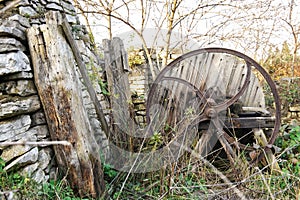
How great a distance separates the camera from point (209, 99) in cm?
311

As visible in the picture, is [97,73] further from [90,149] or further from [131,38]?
[131,38]

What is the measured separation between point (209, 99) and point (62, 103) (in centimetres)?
186

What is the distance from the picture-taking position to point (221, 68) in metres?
3.40

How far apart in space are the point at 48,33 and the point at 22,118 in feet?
2.29

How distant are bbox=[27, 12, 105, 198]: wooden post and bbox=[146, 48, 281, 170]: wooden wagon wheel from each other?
46.1 inches

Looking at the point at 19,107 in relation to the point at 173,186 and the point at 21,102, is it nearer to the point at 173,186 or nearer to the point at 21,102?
the point at 21,102

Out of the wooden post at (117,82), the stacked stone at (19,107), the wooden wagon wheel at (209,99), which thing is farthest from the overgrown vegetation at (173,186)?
the wooden post at (117,82)

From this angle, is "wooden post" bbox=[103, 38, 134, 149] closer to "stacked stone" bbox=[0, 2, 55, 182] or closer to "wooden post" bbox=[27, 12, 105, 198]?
"wooden post" bbox=[27, 12, 105, 198]

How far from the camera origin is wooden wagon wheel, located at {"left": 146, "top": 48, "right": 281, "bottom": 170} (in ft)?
9.93

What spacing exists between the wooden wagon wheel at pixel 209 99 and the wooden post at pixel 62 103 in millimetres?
1172

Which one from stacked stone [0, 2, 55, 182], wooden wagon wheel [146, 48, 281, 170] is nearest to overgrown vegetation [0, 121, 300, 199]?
stacked stone [0, 2, 55, 182]

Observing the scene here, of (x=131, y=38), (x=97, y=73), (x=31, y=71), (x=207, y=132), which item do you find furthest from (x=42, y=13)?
(x=131, y=38)

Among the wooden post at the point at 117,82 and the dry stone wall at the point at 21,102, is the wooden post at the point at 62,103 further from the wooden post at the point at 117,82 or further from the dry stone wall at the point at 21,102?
the wooden post at the point at 117,82

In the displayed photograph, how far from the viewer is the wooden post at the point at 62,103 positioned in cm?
194
